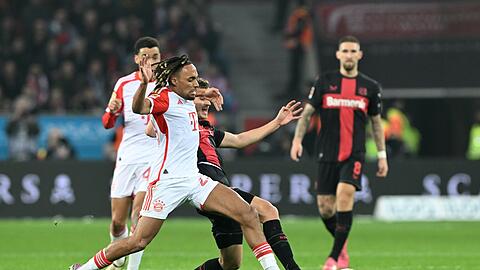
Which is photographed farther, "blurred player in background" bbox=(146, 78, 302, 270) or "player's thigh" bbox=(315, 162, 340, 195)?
"player's thigh" bbox=(315, 162, 340, 195)

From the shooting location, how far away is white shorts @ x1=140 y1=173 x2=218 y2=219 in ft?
33.9

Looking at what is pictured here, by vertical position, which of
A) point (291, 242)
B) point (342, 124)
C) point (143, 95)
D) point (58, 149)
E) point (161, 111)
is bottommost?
point (291, 242)

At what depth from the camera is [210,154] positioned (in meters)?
11.1

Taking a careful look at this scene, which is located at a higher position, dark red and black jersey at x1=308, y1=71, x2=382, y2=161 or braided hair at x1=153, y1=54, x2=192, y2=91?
braided hair at x1=153, y1=54, x2=192, y2=91

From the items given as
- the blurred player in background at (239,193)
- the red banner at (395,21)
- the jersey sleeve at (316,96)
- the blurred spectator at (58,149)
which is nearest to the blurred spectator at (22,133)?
the blurred spectator at (58,149)

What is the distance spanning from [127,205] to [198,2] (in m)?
17.7

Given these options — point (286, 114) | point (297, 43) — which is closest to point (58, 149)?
point (297, 43)

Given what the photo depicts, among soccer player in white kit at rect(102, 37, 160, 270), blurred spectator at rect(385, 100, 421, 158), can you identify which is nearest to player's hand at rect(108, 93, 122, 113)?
soccer player in white kit at rect(102, 37, 160, 270)

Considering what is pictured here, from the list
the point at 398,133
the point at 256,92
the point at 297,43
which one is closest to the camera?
the point at 398,133

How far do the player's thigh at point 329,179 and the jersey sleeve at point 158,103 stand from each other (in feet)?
13.4

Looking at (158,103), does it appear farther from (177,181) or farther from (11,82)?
(11,82)

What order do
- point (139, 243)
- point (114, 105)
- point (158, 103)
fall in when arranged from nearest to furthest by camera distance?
point (158, 103), point (139, 243), point (114, 105)

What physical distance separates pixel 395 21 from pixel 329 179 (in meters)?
13.7

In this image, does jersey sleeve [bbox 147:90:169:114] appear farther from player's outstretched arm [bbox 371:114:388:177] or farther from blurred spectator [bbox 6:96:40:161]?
blurred spectator [bbox 6:96:40:161]
